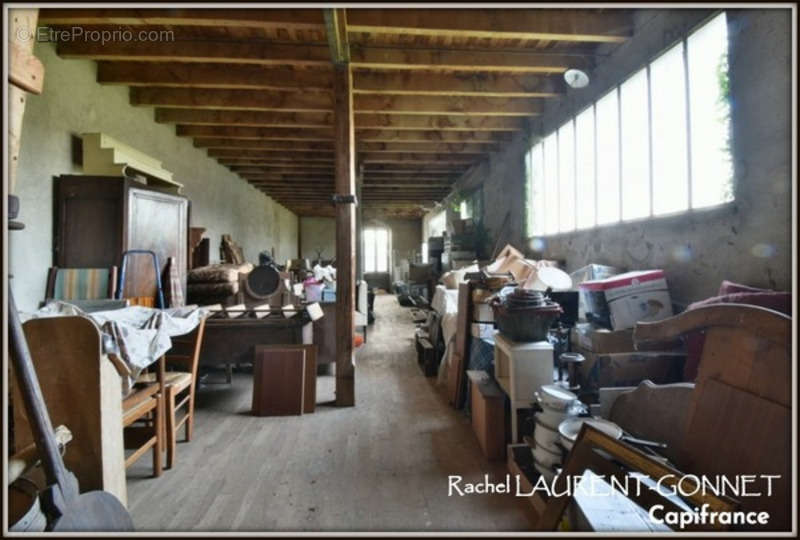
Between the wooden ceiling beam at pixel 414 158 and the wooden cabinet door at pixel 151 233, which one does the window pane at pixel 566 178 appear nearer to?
the wooden ceiling beam at pixel 414 158

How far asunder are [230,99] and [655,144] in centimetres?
430

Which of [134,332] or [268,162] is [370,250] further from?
[134,332]

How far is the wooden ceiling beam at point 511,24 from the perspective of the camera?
112 inches

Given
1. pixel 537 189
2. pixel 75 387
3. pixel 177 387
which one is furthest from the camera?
pixel 537 189

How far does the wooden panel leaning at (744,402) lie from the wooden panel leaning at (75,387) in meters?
2.14

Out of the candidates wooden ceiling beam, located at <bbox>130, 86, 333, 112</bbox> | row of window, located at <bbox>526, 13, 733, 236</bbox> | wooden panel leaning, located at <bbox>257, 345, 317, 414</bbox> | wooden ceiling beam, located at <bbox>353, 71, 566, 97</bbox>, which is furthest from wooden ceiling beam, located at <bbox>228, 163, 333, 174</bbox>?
wooden panel leaning, located at <bbox>257, 345, 317, 414</bbox>

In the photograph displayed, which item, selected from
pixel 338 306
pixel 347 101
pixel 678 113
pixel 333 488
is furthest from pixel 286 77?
pixel 333 488

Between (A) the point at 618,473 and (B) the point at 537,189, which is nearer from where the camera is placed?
(A) the point at 618,473

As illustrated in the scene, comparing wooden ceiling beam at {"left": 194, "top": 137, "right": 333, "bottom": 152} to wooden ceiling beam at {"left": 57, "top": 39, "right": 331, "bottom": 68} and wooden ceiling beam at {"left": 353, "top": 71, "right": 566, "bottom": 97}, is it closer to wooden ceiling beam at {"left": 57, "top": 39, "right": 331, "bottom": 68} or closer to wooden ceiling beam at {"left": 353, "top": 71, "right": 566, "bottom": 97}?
wooden ceiling beam at {"left": 353, "top": 71, "right": 566, "bottom": 97}

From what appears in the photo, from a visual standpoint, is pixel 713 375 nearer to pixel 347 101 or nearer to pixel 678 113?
pixel 678 113

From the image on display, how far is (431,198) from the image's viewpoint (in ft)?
34.6

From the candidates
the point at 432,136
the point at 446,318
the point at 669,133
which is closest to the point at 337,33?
the point at 669,133

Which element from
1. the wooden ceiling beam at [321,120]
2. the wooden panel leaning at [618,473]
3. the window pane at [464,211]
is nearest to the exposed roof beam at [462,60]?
the wooden ceiling beam at [321,120]

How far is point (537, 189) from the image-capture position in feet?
15.5
